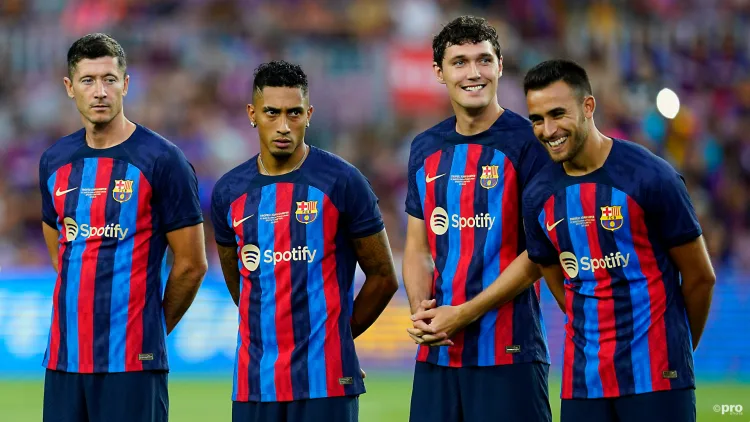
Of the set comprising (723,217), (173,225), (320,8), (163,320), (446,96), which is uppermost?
(320,8)

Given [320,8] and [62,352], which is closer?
[62,352]

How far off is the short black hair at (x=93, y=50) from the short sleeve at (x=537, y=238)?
209cm

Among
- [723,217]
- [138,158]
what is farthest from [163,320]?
[723,217]

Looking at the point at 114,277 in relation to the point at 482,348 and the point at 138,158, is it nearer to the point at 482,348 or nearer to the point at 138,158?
the point at 138,158

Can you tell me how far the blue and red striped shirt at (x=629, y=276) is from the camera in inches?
193

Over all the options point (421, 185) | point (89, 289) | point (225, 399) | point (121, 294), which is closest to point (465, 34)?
point (421, 185)

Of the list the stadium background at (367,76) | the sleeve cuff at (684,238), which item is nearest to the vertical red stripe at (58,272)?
the sleeve cuff at (684,238)

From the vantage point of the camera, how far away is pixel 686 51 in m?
Result: 15.5

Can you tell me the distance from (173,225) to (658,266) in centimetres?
226

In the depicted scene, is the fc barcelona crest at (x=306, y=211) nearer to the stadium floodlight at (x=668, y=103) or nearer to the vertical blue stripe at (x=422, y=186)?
the vertical blue stripe at (x=422, y=186)

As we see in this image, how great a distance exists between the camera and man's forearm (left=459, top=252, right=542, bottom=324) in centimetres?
527

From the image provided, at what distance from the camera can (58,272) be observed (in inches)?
224

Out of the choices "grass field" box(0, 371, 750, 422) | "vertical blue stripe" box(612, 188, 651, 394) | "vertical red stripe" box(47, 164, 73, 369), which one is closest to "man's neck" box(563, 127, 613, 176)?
"vertical blue stripe" box(612, 188, 651, 394)

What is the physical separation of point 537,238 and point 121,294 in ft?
6.37
